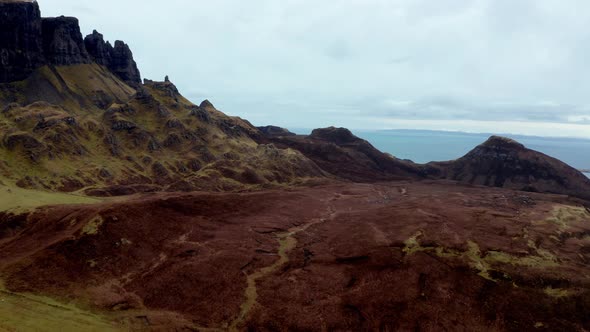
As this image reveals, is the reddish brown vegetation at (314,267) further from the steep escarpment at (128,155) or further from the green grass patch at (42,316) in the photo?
the steep escarpment at (128,155)

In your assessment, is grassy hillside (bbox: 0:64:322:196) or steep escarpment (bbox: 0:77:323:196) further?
steep escarpment (bbox: 0:77:323:196)

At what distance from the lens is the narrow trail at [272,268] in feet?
185

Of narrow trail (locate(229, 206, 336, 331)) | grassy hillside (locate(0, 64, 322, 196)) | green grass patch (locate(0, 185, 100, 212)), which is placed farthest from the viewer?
grassy hillside (locate(0, 64, 322, 196))

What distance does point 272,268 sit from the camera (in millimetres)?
71500

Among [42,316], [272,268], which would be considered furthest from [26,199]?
[272,268]

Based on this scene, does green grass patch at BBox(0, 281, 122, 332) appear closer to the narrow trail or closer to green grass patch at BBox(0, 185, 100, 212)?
the narrow trail

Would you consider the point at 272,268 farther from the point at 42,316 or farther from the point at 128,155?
the point at 128,155

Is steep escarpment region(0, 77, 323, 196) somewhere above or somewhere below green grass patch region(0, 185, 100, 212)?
above

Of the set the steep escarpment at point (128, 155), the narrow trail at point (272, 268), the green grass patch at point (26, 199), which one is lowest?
the narrow trail at point (272, 268)

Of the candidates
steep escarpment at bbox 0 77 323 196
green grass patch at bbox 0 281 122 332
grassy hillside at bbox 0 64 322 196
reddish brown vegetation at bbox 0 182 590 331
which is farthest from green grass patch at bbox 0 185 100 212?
green grass patch at bbox 0 281 122 332

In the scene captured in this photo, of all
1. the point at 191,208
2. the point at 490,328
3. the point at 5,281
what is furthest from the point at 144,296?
the point at 490,328

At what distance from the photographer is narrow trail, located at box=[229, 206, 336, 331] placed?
5644 cm

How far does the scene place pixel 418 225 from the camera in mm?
86125

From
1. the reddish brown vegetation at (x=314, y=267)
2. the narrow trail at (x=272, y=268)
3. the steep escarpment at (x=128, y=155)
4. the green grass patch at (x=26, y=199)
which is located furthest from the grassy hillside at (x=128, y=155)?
the narrow trail at (x=272, y=268)
